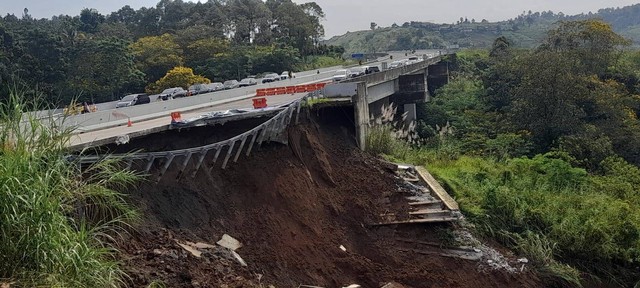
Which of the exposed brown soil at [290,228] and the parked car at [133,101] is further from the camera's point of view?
the parked car at [133,101]

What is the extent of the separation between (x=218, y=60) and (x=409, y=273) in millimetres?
41052

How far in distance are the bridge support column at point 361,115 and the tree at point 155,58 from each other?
30711 millimetres

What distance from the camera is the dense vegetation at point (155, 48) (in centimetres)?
3928

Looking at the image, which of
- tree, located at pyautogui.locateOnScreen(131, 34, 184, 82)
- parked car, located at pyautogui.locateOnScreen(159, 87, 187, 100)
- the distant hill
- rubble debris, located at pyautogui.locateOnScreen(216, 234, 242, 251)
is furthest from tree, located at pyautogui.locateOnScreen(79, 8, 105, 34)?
the distant hill

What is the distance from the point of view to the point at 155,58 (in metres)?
47.6

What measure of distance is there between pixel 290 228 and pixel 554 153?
14393 mm

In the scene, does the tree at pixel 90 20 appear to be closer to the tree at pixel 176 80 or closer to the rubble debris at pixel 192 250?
the tree at pixel 176 80

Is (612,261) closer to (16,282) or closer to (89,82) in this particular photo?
(16,282)

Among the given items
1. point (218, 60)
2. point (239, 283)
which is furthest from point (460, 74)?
point (239, 283)

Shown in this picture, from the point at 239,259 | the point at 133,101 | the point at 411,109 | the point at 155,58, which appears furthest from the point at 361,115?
the point at 155,58

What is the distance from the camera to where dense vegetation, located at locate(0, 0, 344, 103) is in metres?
39.3

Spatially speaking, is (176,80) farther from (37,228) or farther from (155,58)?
(37,228)

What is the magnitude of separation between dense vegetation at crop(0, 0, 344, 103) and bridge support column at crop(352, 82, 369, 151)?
9108 millimetres

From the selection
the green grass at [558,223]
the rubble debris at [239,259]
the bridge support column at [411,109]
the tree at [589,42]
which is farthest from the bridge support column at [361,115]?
the tree at [589,42]
